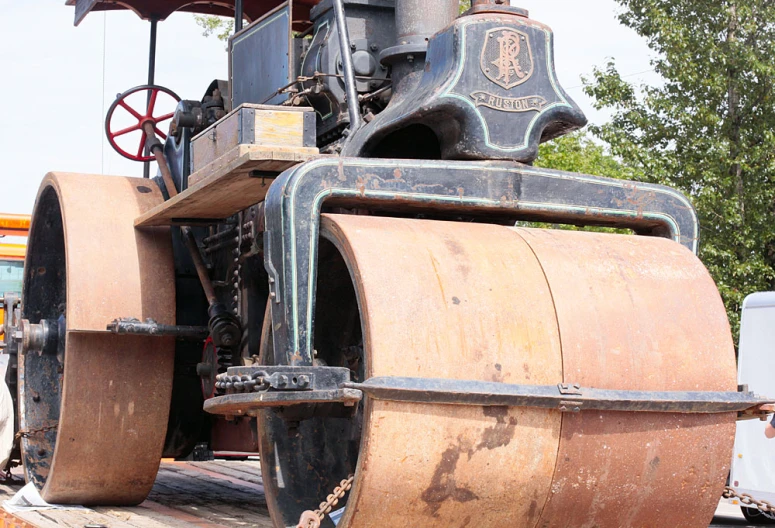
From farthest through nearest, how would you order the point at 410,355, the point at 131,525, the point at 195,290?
1. the point at 195,290
2. the point at 131,525
3. the point at 410,355

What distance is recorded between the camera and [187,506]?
224 inches

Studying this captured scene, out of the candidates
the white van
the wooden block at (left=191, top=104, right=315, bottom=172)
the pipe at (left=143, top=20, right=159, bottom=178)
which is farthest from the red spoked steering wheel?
the white van

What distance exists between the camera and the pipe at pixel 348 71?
169 inches

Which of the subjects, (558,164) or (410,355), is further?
(558,164)

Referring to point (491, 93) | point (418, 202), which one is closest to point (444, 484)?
point (418, 202)

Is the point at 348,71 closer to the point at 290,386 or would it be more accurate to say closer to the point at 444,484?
the point at 290,386

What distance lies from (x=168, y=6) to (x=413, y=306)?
12.0ft

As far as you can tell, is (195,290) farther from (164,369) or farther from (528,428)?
(528,428)

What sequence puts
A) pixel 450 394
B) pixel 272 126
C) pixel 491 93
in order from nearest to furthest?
pixel 450 394
pixel 491 93
pixel 272 126

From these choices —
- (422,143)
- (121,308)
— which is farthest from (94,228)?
(422,143)

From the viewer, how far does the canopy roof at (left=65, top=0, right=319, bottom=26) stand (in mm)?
6344

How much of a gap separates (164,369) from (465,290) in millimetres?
2280

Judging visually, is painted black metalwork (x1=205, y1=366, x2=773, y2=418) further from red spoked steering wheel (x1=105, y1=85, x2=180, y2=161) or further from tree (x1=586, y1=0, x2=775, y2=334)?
tree (x1=586, y1=0, x2=775, y2=334)

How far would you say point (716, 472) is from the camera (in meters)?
3.57
